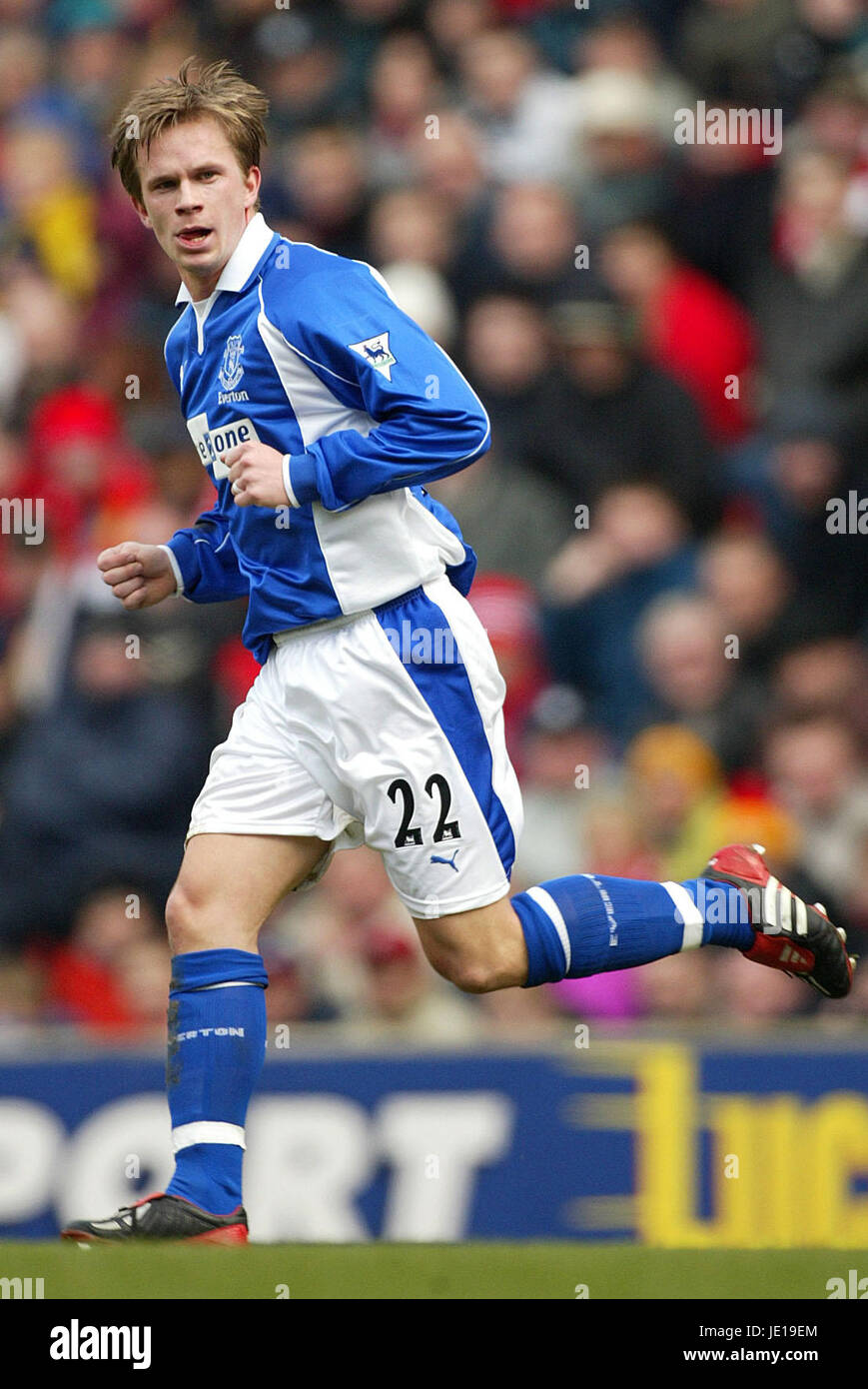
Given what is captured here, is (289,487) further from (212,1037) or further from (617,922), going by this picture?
(617,922)

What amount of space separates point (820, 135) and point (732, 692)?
216 centimetres

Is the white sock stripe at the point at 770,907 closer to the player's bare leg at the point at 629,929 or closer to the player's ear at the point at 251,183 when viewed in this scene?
the player's bare leg at the point at 629,929

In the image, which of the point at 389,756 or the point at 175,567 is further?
the point at 175,567

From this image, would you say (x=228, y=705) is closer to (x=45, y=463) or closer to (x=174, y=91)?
(x=45, y=463)

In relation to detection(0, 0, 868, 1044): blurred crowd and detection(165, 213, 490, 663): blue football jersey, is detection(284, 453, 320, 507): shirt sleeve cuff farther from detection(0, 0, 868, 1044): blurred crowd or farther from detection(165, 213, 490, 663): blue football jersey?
detection(0, 0, 868, 1044): blurred crowd

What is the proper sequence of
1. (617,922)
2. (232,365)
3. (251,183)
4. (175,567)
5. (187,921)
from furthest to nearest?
(175,567)
(617,922)
(251,183)
(232,365)
(187,921)

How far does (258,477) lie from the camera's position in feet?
13.1

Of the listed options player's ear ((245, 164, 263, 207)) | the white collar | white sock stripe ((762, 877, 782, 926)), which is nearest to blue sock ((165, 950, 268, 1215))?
white sock stripe ((762, 877, 782, 926))

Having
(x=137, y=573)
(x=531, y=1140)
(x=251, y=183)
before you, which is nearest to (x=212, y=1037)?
(x=137, y=573)

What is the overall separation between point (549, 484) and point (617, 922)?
136 inches

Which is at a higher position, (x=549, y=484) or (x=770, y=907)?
(x=549, y=484)

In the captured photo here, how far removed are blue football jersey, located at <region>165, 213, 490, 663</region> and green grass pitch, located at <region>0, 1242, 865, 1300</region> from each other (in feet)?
4.21

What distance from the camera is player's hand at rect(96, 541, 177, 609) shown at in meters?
4.47
